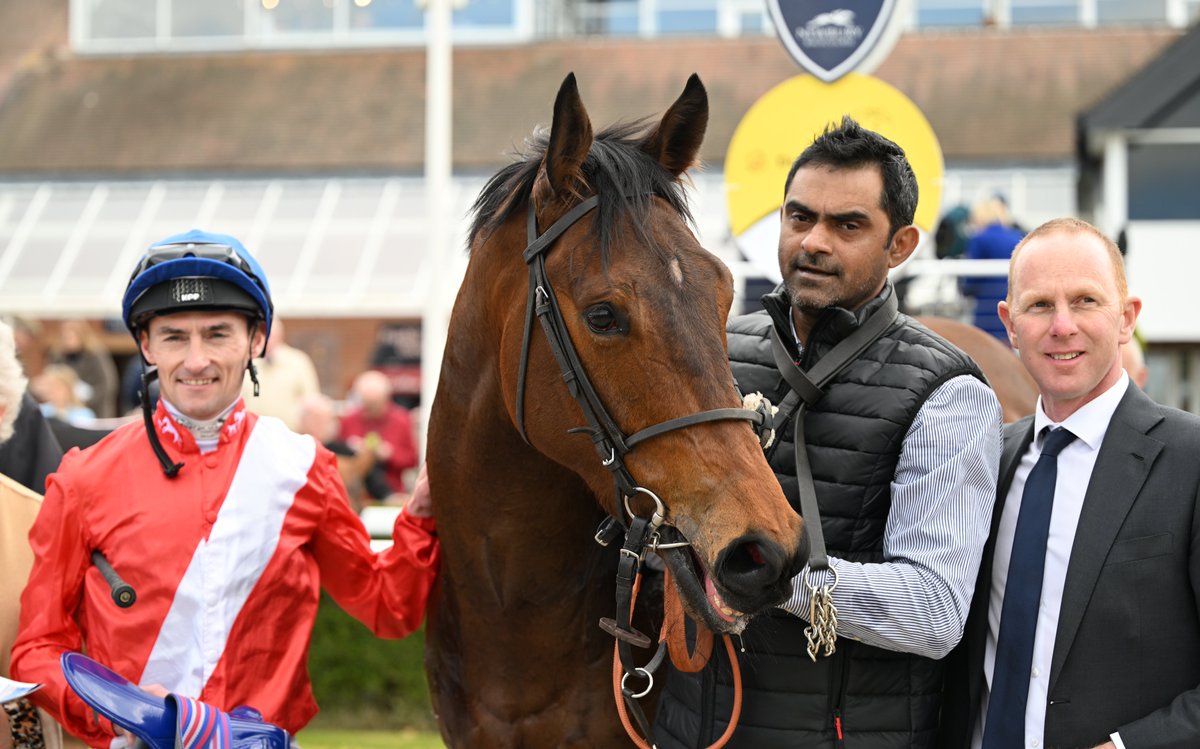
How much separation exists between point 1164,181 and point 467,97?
35.1ft

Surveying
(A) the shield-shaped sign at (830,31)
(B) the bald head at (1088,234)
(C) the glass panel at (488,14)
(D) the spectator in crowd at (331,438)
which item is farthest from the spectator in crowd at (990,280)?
(C) the glass panel at (488,14)

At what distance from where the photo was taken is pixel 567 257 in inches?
87.7

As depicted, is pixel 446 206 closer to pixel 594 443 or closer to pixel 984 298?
pixel 984 298

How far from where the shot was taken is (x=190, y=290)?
8.34ft

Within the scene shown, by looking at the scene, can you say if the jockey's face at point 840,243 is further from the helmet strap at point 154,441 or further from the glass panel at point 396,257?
the glass panel at point 396,257

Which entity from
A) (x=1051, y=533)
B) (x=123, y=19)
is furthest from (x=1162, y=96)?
(x=123, y=19)

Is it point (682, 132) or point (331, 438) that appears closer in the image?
point (682, 132)

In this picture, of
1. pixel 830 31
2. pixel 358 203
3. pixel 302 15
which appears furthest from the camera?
pixel 302 15

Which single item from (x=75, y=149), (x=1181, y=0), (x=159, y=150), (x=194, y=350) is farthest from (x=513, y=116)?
(x=194, y=350)

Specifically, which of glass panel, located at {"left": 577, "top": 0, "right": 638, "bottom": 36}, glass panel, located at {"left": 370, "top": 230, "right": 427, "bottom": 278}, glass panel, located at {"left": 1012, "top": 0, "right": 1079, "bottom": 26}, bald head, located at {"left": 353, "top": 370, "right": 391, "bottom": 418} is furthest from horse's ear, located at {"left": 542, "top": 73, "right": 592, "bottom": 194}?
glass panel, located at {"left": 1012, "top": 0, "right": 1079, "bottom": 26}

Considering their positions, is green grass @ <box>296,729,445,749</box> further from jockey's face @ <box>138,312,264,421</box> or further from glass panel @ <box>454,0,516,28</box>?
glass panel @ <box>454,0,516,28</box>

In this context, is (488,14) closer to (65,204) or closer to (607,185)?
(65,204)


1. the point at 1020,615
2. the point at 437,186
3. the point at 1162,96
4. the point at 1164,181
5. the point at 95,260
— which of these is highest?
the point at 1162,96

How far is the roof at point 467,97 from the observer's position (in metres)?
18.6
